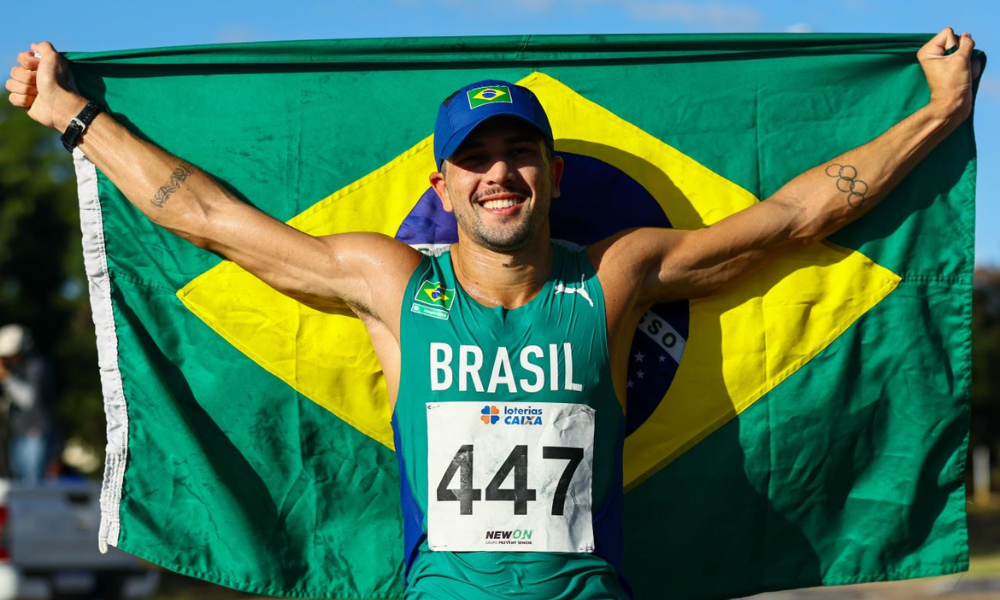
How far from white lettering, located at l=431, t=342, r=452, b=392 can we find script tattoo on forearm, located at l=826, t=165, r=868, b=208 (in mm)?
1781

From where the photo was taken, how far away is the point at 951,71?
5.12 m

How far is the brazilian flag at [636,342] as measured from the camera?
5.23m

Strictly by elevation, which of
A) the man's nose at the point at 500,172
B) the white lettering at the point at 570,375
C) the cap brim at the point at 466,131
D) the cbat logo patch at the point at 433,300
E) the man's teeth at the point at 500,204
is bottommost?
the white lettering at the point at 570,375

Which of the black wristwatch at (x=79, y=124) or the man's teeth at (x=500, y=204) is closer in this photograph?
the man's teeth at (x=500, y=204)

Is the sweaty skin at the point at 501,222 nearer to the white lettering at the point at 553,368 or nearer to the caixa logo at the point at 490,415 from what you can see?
the white lettering at the point at 553,368

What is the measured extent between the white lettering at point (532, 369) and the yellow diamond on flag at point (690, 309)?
937mm

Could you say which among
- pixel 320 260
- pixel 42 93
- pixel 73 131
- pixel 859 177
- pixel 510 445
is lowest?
pixel 510 445

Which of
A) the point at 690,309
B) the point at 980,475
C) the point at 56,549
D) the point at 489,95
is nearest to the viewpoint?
the point at 489,95

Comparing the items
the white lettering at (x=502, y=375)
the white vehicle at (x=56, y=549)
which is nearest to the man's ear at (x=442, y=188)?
the white lettering at (x=502, y=375)

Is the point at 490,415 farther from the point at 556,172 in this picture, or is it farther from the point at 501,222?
the point at 556,172

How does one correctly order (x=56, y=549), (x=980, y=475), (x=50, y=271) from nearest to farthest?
(x=56, y=549)
(x=50, y=271)
(x=980, y=475)

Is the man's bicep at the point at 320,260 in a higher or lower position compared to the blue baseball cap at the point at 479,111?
lower

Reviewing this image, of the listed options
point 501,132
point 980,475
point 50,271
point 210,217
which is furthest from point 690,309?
point 980,475

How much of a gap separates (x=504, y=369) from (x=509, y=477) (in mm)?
384
